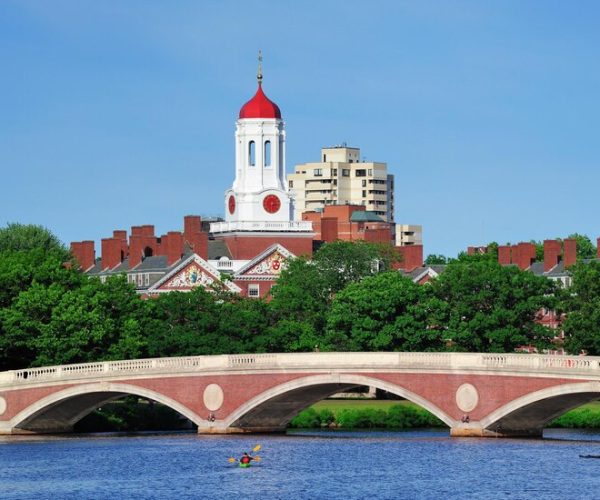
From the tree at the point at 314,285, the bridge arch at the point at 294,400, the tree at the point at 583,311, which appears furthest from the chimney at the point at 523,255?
the bridge arch at the point at 294,400

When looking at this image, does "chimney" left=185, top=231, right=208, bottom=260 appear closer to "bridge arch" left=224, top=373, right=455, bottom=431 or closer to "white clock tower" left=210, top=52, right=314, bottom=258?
"white clock tower" left=210, top=52, right=314, bottom=258

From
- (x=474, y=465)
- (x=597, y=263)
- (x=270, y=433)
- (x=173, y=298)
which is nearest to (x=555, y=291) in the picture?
(x=597, y=263)

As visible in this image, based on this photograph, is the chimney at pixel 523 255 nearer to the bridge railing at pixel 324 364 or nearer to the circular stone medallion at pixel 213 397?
the bridge railing at pixel 324 364

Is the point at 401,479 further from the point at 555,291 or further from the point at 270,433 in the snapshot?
the point at 555,291

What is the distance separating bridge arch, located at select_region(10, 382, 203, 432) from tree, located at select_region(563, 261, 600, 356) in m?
32.0

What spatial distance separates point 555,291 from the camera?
14025 cm

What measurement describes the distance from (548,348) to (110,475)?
156ft

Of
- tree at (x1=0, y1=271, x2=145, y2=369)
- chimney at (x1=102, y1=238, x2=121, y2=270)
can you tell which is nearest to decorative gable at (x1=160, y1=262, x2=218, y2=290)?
chimney at (x1=102, y1=238, x2=121, y2=270)

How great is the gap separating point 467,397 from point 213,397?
12.4 m

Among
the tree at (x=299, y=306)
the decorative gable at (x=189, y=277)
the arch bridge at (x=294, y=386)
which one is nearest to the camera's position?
the arch bridge at (x=294, y=386)

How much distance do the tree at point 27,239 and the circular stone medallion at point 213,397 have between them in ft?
157

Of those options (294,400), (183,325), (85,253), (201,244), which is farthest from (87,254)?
(294,400)

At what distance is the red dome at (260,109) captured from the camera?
526 ft

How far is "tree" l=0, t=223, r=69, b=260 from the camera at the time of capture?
159 meters
